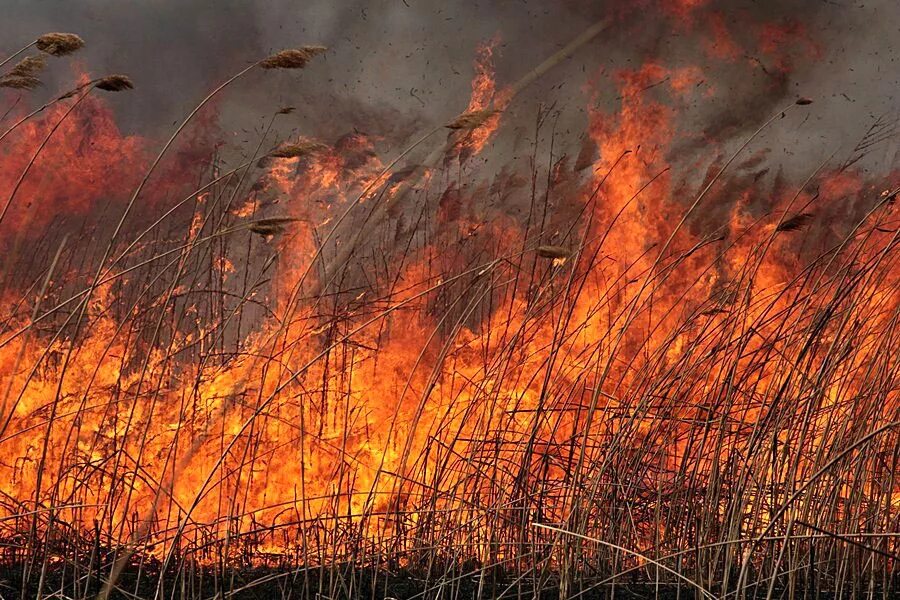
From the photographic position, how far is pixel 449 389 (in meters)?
3.87

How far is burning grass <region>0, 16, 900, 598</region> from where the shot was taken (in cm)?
172

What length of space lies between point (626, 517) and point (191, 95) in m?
3.02

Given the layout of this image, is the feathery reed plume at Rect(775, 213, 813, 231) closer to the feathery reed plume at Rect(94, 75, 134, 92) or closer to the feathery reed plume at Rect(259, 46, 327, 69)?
the feathery reed plume at Rect(259, 46, 327, 69)

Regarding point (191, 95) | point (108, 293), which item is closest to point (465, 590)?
point (108, 293)

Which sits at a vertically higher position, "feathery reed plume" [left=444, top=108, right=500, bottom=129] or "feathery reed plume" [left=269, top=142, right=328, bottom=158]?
"feathery reed plume" [left=444, top=108, right=500, bottom=129]

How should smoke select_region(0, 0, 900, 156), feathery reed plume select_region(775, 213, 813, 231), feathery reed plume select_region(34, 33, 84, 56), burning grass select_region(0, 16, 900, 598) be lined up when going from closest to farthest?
feathery reed plume select_region(775, 213, 813, 231)
feathery reed plume select_region(34, 33, 84, 56)
burning grass select_region(0, 16, 900, 598)
smoke select_region(0, 0, 900, 156)

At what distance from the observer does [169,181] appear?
424 cm

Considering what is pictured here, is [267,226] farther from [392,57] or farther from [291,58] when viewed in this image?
[392,57]

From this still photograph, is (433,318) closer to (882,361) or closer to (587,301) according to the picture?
(587,301)

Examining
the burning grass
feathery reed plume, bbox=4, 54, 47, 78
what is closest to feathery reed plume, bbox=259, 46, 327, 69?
the burning grass

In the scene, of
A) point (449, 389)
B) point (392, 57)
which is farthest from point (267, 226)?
point (392, 57)

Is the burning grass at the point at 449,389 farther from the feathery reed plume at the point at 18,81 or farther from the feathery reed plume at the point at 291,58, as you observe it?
the feathery reed plume at the point at 18,81

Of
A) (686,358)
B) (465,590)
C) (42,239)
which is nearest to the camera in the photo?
(686,358)

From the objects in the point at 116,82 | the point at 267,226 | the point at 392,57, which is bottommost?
the point at 267,226
